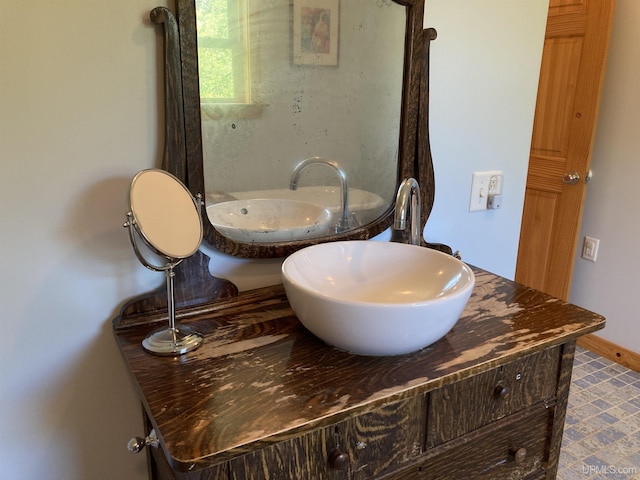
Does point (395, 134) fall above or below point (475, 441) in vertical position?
above

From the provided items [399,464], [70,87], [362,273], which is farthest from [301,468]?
[70,87]

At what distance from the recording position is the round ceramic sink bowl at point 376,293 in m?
0.86

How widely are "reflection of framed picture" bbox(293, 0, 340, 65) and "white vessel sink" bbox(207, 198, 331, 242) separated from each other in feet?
1.04

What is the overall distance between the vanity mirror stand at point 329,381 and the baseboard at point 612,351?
5.14ft

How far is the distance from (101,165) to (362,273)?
→ 589mm

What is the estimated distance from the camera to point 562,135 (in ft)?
8.46

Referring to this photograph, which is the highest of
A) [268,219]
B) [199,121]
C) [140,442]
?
[199,121]

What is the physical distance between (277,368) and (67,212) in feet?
1.59

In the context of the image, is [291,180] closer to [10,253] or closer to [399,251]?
[399,251]

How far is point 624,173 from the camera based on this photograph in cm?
241

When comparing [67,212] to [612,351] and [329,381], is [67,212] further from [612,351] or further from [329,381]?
[612,351]

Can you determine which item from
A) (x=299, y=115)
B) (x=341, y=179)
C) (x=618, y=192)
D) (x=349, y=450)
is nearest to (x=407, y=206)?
(x=341, y=179)

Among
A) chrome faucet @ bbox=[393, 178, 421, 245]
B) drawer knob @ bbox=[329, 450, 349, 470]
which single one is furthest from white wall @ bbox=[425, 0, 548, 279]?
drawer knob @ bbox=[329, 450, 349, 470]

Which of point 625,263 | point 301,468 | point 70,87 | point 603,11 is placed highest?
point 603,11
